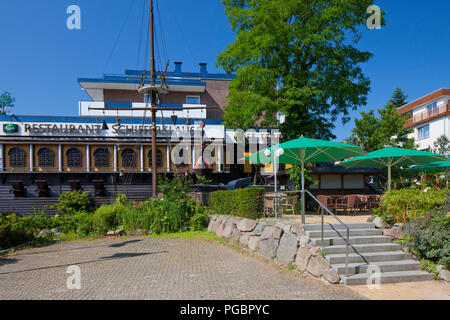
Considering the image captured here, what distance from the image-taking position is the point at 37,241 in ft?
36.9

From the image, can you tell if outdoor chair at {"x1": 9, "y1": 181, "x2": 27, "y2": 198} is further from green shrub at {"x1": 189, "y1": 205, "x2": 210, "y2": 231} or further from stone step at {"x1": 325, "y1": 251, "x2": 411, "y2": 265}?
stone step at {"x1": 325, "y1": 251, "x2": 411, "y2": 265}

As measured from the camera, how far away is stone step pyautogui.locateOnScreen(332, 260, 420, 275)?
612cm

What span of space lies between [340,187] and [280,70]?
771 centimetres

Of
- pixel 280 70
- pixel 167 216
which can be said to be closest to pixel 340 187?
pixel 280 70

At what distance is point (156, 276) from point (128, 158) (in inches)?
567

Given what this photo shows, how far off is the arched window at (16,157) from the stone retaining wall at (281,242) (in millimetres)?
14734

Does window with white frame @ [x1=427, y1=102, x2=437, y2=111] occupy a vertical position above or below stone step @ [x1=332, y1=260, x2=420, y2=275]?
above

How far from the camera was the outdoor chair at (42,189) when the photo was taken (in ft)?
57.5

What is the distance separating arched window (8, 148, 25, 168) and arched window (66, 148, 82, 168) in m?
2.51

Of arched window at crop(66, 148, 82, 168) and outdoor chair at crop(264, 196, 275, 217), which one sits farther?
arched window at crop(66, 148, 82, 168)

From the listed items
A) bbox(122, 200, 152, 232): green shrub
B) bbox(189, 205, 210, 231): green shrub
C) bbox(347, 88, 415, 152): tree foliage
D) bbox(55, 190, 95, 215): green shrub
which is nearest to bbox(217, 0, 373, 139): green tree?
bbox(189, 205, 210, 231): green shrub

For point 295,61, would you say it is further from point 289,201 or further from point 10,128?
point 10,128
